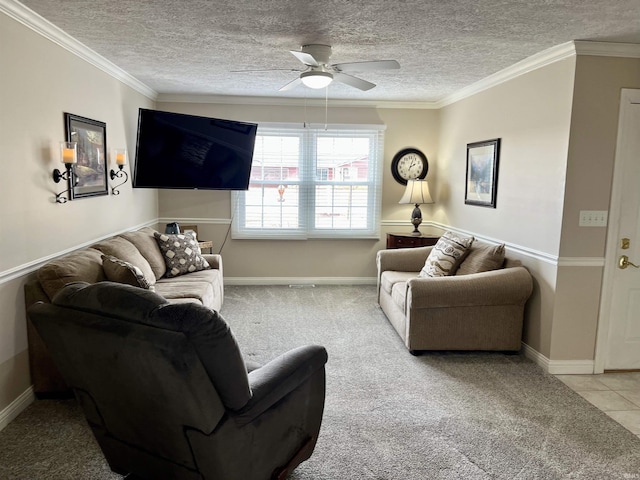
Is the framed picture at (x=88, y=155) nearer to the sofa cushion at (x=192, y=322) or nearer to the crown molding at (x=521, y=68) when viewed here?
the sofa cushion at (x=192, y=322)

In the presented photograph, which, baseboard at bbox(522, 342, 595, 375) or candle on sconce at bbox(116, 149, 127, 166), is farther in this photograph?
candle on sconce at bbox(116, 149, 127, 166)

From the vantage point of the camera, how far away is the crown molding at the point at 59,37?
2554 millimetres

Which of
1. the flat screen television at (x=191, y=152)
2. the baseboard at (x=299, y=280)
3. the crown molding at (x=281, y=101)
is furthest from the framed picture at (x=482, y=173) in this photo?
the flat screen television at (x=191, y=152)

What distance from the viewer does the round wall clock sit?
5930mm

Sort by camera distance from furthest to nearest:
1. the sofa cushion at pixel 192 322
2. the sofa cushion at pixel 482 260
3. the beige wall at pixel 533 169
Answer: the sofa cushion at pixel 482 260, the beige wall at pixel 533 169, the sofa cushion at pixel 192 322

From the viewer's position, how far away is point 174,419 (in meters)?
1.62

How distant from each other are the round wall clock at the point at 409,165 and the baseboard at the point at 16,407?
4.58 metres

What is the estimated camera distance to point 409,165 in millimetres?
5957

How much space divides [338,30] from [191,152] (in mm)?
2180

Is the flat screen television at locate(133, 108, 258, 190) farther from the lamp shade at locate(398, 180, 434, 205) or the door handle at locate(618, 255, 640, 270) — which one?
the door handle at locate(618, 255, 640, 270)

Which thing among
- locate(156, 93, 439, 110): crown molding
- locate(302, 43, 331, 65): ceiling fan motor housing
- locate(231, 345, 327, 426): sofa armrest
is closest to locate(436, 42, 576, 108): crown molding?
locate(156, 93, 439, 110): crown molding

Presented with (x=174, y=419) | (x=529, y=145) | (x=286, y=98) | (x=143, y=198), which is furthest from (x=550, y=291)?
(x=143, y=198)

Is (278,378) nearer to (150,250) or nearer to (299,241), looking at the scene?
Answer: (150,250)

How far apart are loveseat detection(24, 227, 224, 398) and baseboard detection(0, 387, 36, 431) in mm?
46
